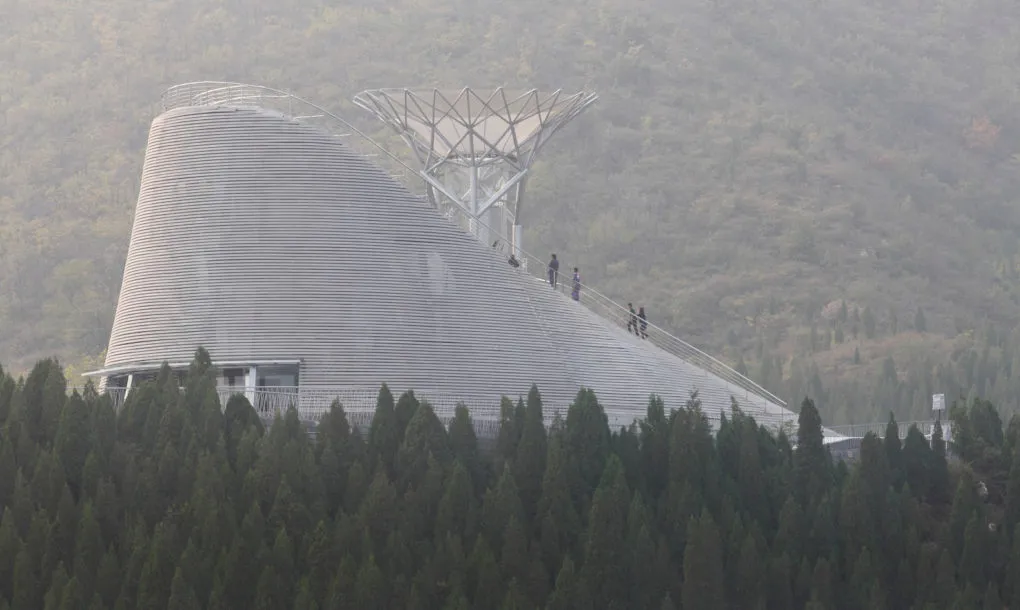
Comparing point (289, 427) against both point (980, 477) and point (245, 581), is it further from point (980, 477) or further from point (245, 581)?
point (980, 477)

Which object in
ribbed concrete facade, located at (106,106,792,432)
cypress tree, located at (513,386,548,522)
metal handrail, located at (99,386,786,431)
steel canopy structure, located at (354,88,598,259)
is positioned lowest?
cypress tree, located at (513,386,548,522)

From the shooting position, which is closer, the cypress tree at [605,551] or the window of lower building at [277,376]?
the cypress tree at [605,551]

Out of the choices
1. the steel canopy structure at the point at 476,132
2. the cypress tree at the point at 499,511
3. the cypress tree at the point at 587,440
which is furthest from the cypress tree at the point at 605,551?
the steel canopy structure at the point at 476,132

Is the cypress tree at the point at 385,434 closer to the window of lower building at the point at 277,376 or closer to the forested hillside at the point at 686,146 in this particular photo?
the window of lower building at the point at 277,376

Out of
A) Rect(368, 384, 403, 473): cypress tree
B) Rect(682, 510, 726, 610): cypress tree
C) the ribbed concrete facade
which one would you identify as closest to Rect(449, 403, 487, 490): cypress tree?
Rect(368, 384, 403, 473): cypress tree

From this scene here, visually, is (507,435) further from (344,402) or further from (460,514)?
(344,402)

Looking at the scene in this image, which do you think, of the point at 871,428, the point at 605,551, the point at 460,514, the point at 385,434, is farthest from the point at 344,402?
the point at 871,428

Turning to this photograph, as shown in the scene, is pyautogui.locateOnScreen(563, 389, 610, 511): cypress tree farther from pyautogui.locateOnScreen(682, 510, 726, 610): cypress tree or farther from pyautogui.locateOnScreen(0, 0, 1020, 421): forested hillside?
pyautogui.locateOnScreen(0, 0, 1020, 421): forested hillside
